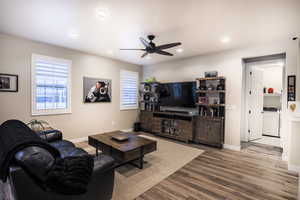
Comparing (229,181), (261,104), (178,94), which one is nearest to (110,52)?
Result: (178,94)

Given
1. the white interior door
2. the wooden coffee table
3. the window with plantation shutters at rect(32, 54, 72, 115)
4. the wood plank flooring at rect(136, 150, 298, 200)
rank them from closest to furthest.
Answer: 1. the wood plank flooring at rect(136, 150, 298, 200)
2. the wooden coffee table
3. the window with plantation shutters at rect(32, 54, 72, 115)
4. the white interior door

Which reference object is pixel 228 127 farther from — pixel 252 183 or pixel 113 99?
pixel 113 99

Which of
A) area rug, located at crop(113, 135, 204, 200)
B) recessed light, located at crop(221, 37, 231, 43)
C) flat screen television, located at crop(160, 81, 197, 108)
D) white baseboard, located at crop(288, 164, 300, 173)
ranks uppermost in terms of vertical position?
recessed light, located at crop(221, 37, 231, 43)

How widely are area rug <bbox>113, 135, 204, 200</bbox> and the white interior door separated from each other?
2334 mm

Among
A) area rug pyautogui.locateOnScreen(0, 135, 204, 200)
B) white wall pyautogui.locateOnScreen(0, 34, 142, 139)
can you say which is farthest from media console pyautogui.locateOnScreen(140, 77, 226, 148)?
white wall pyautogui.locateOnScreen(0, 34, 142, 139)

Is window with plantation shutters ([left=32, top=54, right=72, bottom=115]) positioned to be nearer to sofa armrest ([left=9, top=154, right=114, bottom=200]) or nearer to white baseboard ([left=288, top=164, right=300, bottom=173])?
sofa armrest ([left=9, top=154, right=114, bottom=200])

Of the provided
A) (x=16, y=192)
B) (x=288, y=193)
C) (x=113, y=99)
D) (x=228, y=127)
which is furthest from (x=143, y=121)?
(x=16, y=192)

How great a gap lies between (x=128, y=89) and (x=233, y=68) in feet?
12.0

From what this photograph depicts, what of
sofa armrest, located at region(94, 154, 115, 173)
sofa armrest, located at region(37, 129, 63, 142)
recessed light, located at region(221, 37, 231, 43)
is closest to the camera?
sofa armrest, located at region(94, 154, 115, 173)

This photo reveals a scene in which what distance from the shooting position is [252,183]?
7.92ft

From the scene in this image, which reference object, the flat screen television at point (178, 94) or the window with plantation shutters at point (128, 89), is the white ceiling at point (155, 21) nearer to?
the flat screen television at point (178, 94)

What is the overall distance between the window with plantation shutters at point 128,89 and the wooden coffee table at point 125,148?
2.62 m

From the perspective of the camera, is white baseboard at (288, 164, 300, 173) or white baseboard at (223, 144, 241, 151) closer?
white baseboard at (288, 164, 300, 173)

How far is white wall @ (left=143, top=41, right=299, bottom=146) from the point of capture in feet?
11.2
